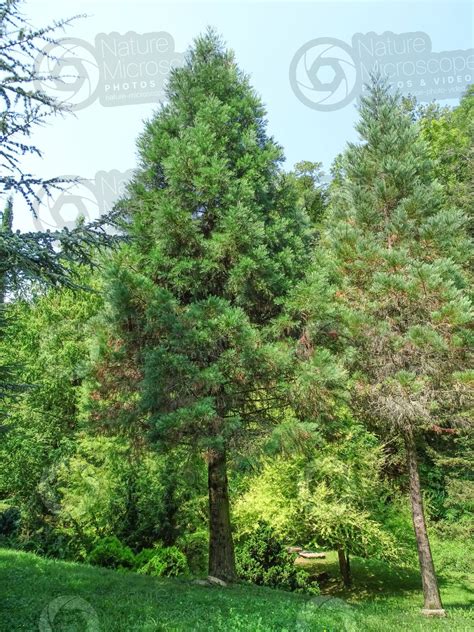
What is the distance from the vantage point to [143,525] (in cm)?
1445

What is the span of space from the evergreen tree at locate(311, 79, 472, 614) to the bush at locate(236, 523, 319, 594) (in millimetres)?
3316

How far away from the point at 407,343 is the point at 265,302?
339cm

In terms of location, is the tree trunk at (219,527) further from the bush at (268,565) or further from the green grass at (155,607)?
the bush at (268,565)

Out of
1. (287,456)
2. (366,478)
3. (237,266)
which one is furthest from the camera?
(366,478)

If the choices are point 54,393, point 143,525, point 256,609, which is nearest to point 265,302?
point 256,609

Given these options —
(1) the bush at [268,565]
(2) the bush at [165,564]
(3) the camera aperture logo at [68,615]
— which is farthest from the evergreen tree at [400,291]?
(3) the camera aperture logo at [68,615]

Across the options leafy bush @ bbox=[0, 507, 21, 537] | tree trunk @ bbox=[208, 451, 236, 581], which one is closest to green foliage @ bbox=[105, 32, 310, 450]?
tree trunk @ bbox=[208, 451, 236, 581]

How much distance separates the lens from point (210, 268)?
10.0 m

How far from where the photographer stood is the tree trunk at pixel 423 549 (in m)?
10.3

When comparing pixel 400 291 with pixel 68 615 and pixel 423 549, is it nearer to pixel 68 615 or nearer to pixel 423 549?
pixel 423 549

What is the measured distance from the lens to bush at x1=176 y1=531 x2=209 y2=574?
1441cm

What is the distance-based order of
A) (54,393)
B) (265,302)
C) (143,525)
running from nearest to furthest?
1. (265,302)
2. (143,525)
3. (54,393)

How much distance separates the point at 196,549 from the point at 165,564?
3.55 m

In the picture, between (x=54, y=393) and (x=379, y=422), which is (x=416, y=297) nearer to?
(x=379, y=422)
